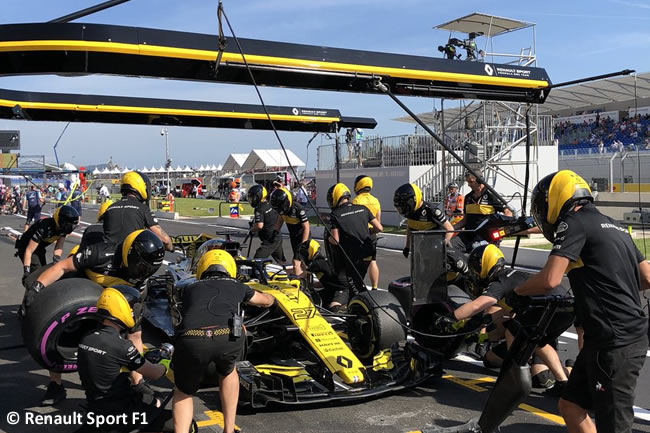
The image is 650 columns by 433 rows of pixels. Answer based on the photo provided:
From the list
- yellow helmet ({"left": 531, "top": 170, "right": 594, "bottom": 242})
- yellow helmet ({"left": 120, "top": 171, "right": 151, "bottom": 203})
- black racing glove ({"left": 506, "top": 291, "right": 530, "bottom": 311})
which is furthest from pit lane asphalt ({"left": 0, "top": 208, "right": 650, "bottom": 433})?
yellow helmet ({"left": 120, "top": 171, "right": 151, "bottom": 203})

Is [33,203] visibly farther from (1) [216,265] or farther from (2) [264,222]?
(1) [216,265]

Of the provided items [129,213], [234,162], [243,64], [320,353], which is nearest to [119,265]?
[129,213]

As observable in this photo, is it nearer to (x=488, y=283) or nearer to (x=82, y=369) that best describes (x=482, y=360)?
(x=488, y=283)

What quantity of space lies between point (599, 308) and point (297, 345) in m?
3.10

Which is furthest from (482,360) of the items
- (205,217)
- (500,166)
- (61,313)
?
(205,217)

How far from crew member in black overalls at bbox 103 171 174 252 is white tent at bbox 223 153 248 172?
153 feet

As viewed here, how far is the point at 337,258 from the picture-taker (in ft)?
23.9

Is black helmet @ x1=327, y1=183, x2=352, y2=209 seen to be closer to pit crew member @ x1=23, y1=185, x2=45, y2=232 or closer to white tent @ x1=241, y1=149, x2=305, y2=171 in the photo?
pit crew member @ x1=23, y1=185, x2=45, y2=232

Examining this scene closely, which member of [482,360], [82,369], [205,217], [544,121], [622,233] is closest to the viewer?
[622,233]

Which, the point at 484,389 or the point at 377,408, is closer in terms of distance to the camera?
the point at 377,408

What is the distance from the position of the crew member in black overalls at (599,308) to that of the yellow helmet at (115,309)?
107 inches

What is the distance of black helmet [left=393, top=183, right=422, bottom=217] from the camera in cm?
721

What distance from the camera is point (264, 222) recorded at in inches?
383

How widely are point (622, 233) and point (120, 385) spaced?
10.9 feet
